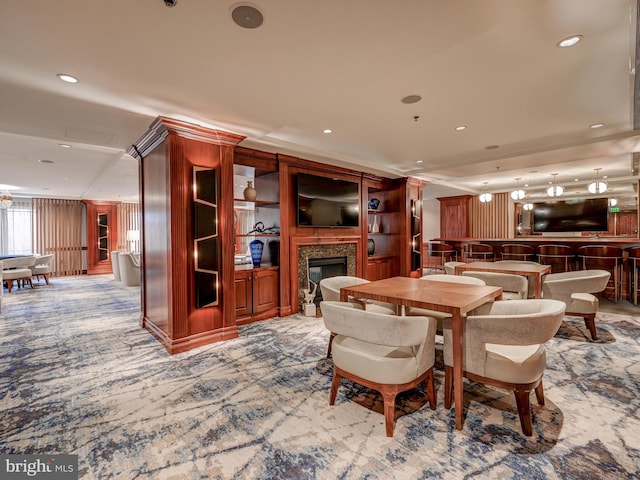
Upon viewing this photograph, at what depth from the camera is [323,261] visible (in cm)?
555

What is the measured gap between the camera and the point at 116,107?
3.01 m

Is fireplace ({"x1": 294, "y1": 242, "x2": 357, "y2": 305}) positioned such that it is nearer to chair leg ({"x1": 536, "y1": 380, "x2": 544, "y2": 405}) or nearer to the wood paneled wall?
chair leg ({"x1": 536, "y1": 380, "x2": 544, "y2": 405})

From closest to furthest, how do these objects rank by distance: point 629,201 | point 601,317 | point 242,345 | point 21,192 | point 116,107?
point 116,107
point 242,345
point 601,317
point 21,192
point 629,201

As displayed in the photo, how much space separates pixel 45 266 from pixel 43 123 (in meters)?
6.67

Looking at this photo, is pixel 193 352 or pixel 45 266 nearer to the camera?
pixel 193 352

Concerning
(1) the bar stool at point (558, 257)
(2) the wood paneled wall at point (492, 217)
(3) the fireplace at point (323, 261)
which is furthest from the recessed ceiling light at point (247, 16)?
(2) the wood paneled wall at point (492, 217)

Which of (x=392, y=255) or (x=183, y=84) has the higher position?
(x=183, y=84)

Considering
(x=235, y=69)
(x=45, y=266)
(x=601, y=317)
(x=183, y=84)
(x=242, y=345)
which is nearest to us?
(x=235, y=69)

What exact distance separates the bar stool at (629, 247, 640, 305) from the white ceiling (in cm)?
197

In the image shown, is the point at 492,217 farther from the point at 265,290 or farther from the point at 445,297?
the point at 445,297

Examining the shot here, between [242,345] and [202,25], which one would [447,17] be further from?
[242,345]

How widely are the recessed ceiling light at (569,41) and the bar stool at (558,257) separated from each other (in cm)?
544

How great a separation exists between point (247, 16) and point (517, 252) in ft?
24.8

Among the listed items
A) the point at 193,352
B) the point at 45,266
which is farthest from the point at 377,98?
the point at 45,266
